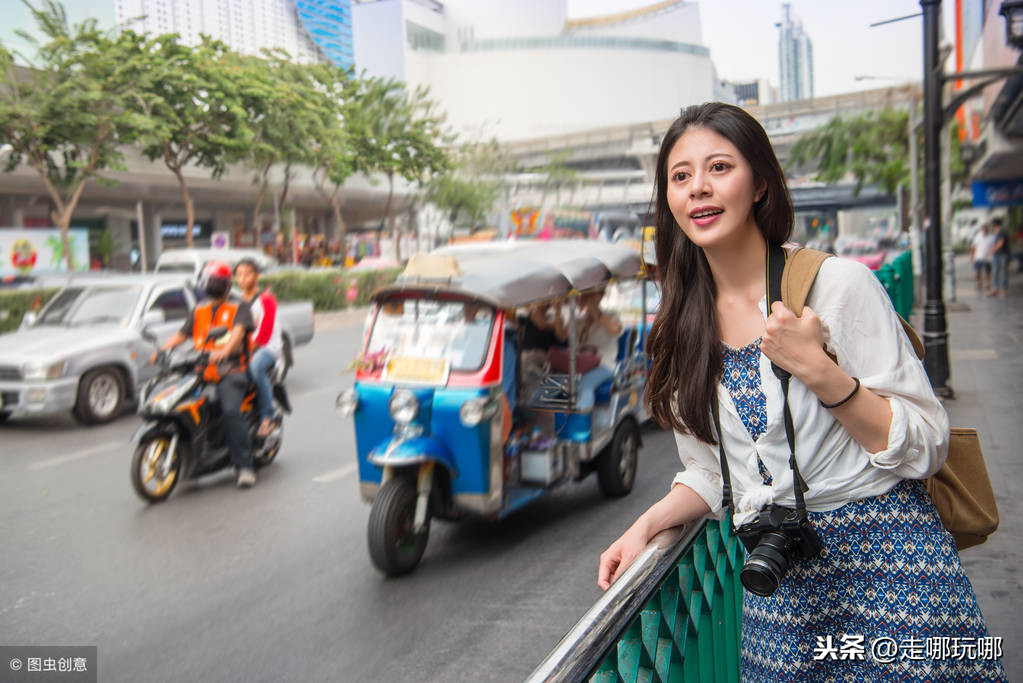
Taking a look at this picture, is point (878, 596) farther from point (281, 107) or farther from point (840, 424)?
point (281, 107)

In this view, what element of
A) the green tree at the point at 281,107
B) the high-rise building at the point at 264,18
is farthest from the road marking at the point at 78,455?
the green tree at the point at 281,107

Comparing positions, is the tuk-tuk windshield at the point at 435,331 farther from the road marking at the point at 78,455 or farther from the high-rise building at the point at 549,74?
the high-rise building at the point at 549,74

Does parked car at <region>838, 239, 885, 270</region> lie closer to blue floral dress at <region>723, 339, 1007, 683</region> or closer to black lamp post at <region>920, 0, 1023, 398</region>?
black lamp post at <region>920, 0, 1023, 398</region>

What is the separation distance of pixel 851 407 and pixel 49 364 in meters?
9.28

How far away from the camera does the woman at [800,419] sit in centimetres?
149

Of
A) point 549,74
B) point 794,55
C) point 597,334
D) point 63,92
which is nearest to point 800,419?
point 794,55

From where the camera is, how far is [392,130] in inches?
1334

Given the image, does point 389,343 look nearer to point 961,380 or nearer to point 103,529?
point 103,529

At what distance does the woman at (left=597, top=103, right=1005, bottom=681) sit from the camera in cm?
149

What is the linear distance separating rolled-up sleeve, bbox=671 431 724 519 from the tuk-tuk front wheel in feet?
10.3

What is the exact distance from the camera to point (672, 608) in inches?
68.7

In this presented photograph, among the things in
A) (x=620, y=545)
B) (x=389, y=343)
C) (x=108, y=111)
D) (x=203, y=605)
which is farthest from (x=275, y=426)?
(x=108, y=111)

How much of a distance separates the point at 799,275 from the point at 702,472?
48cm

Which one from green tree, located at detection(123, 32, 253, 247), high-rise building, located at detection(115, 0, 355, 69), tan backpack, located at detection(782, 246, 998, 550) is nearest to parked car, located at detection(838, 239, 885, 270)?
green tree, located at detection(123, 32, 253, 247)
